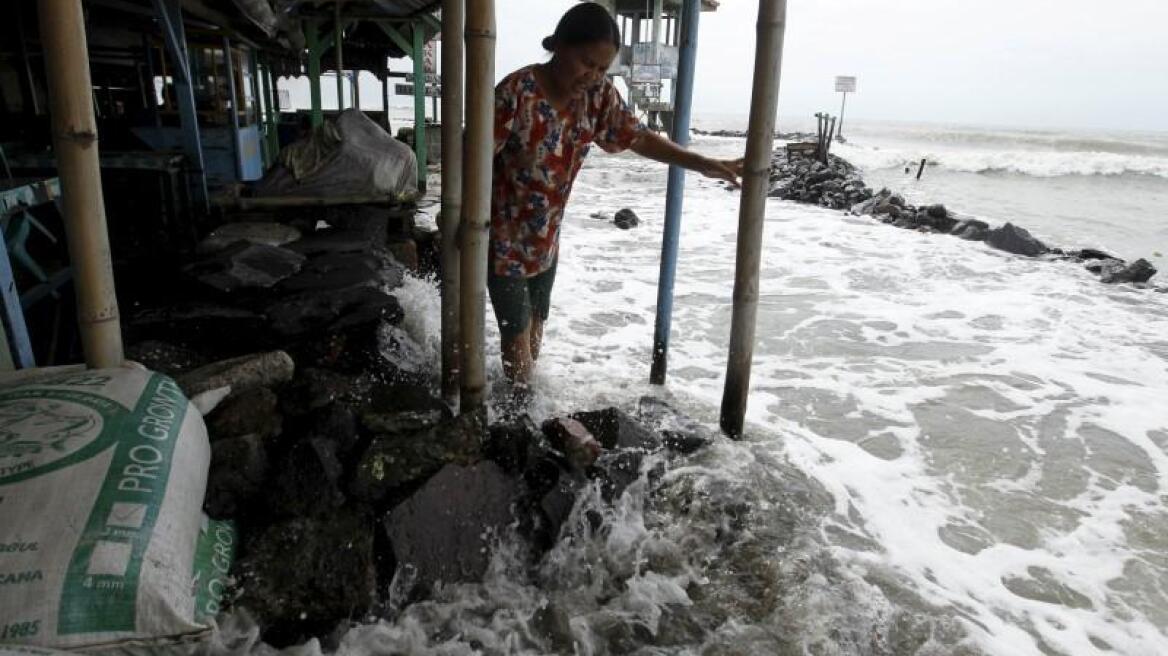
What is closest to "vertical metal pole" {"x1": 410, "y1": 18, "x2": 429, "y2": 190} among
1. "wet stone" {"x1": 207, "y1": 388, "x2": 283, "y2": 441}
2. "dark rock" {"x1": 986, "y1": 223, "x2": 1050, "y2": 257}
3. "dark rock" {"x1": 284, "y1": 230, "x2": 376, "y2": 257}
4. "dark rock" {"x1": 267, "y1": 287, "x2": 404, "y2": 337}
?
"dark rock" {"x1": 284, "y1": 230, "x2": 376, "y2": 257}

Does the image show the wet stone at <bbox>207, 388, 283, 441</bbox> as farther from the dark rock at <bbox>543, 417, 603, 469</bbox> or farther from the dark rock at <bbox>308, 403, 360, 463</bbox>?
the dark rock at <bbox>543, 417, 603, 469</bbox>

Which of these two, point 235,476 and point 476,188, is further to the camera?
point 476,188

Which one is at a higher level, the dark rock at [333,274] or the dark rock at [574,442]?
the dark rock at [333,274]

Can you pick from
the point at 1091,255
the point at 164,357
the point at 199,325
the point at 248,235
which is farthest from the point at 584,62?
the point at 1091,255

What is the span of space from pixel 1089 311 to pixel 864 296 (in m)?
2.16

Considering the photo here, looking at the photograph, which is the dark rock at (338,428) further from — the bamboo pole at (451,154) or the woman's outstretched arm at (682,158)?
the woman's outstretched arm at (682,158)

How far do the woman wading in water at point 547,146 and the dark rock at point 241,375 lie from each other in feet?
2.93

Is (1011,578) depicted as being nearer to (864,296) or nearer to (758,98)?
(758,98)

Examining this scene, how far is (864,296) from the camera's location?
6758 millimetres

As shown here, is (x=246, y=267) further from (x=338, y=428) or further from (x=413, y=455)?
(x=413, y=455)

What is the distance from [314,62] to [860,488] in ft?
31.0

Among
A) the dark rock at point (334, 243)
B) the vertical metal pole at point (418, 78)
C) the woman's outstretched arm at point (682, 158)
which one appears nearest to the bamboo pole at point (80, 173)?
the woman's outstretched arm at point (682, 158)

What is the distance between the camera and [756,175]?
2.63 metres

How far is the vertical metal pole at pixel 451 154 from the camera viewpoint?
255 centimetres
